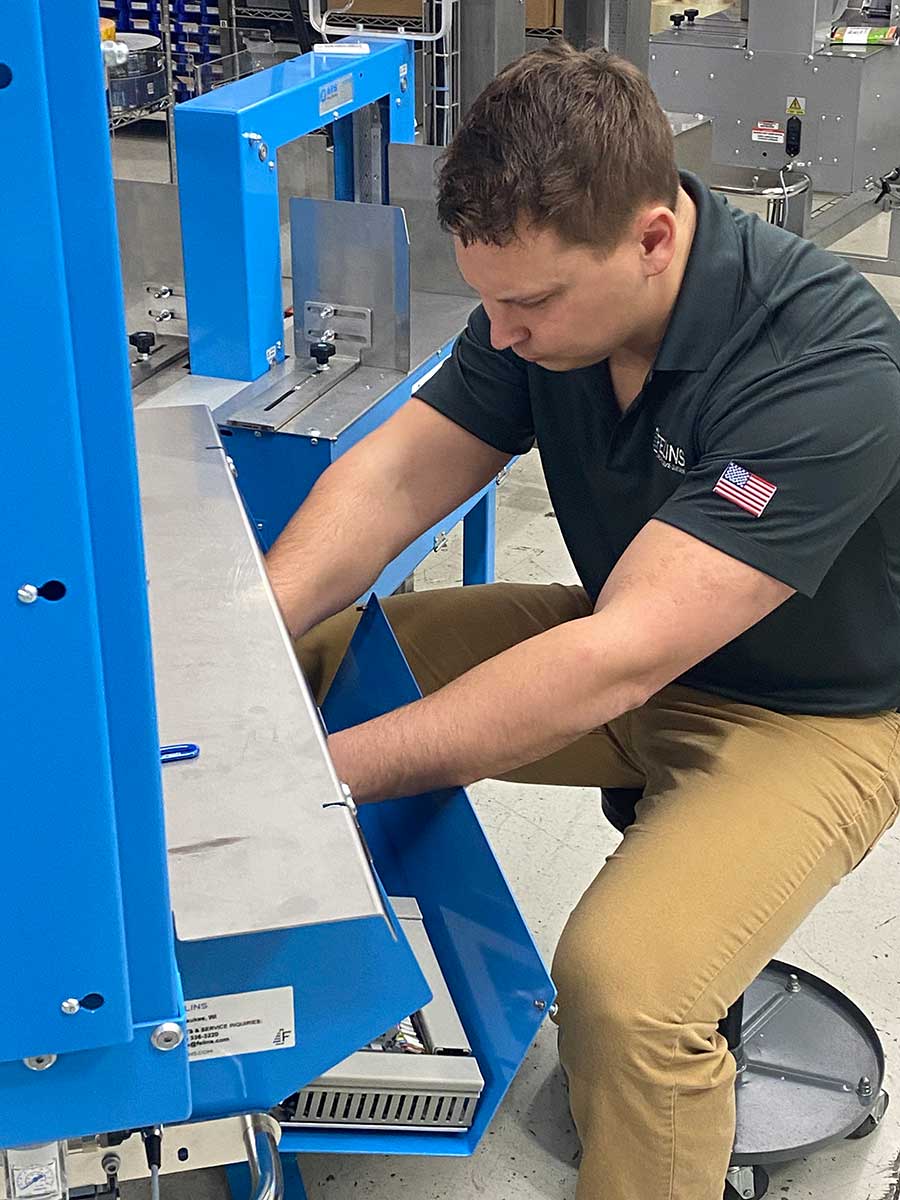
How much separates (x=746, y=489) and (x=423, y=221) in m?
1.45

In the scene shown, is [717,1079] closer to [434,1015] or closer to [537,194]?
[434,1015]

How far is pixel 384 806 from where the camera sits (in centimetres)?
195

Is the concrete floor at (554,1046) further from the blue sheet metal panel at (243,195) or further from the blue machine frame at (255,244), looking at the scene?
the blue sheet metal panel at (243,195)

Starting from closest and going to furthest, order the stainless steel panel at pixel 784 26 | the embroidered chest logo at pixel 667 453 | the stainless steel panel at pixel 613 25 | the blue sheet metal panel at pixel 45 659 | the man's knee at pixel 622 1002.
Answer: the blue sheet metal panel at pixel 45 659 < the man's knee at pixel 622 1002 < the embroidered chest logo at pixel 667 453 < the stainless steel panel at pixel 613 25 < the stainless steel panel at pixel 784 26

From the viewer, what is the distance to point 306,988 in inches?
44.0

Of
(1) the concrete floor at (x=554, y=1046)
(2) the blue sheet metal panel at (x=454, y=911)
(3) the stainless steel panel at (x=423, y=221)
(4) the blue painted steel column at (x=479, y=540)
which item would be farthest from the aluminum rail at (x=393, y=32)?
(1) the concrete floor at (x=554, y=1046)

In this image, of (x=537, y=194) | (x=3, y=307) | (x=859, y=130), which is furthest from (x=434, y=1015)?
(x=859, y=130)

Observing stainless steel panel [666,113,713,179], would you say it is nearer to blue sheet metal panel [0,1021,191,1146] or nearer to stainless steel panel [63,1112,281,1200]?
stainless steel panel [63,1112,281,1200]

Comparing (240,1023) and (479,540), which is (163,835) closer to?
(240,1023)

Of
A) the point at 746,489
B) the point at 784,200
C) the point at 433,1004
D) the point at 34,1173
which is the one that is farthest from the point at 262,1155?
the point at 784,200

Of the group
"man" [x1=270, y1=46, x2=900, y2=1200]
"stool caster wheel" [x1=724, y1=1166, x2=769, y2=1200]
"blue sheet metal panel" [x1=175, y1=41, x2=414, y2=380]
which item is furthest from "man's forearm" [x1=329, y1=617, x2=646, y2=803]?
Result: "blue sheet metal panel" [x1=175, y1=41, x2=414, y2=380]

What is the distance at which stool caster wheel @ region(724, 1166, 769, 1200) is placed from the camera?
6.07 ft

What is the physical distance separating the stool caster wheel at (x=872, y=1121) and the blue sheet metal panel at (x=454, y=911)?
24.6 inches

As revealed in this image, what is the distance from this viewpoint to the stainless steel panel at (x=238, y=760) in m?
1.04
